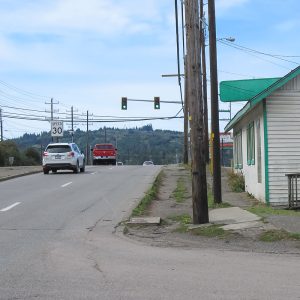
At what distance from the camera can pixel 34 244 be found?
32.8ft

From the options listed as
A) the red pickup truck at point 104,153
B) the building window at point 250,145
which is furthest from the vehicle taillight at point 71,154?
the red pickup truck at point 104,153

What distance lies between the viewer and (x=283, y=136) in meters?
16.5

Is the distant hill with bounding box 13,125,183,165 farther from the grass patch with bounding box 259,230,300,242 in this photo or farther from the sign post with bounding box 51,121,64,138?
the grass patch with bounding box 259,230,300,242

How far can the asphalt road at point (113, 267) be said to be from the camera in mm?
6637

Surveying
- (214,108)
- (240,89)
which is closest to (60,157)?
(240,89)

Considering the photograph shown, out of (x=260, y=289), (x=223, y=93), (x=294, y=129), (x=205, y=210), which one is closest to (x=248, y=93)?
(x=223, y=93)

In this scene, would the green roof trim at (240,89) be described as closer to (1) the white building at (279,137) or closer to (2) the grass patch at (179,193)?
(1) the white building at (279,137)

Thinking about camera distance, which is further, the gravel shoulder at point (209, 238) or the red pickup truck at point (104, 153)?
the red pickup truck at point (104, 153)

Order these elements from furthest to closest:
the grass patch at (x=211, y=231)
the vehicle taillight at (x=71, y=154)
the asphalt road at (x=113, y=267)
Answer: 1. the vehicle taillight at (x=71, y=154)
2. the grass patch at (x=211, y=231)
3. the asphalt road at (x=113, y=267)

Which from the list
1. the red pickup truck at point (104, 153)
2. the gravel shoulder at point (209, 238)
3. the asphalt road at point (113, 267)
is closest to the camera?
the asphalt road at point (113, 267)

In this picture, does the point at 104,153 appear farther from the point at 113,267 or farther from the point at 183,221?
the point at 113,267

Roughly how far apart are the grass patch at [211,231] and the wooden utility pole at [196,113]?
60cm

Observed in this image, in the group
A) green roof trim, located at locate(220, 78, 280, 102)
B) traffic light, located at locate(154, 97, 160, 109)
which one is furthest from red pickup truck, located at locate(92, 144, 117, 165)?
green roof trim, located at locate(220, 78, 280, 102)

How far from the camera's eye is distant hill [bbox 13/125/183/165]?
11494 centimetres
